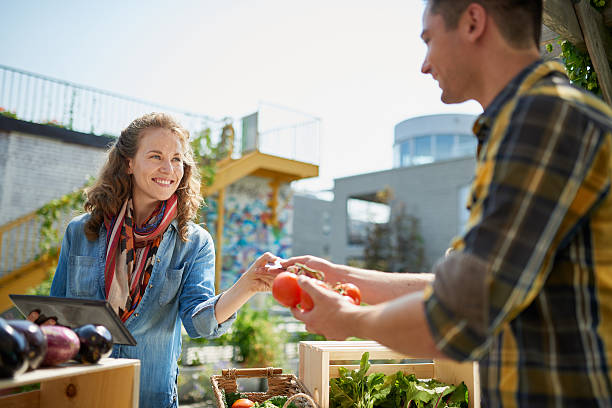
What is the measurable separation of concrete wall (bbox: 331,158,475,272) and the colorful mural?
11222 mm

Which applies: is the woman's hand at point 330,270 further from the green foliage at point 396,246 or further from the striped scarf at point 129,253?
the green foliage at point 396,246

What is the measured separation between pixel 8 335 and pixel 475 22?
49.4 inches

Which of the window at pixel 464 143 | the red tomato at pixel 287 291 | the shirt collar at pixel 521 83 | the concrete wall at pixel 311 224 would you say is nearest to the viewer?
the shirt collar at pixel 521 83

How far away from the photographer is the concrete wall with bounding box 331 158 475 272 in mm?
22688

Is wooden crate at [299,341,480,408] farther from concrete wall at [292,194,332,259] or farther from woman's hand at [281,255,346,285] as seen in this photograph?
concrete wall at [292,194,332,259]

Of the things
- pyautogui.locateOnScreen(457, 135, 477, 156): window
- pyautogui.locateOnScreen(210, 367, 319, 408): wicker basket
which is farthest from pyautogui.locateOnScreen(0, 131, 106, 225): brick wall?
pyautogui.locateOnScreen(457, 135, 477, 156): window

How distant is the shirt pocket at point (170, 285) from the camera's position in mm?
2311

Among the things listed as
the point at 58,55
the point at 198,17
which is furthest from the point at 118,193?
the point at 58,55

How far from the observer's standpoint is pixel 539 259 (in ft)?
2.94

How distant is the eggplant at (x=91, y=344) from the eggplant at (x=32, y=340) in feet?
0.55

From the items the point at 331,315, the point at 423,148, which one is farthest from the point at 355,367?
the point at 423,148

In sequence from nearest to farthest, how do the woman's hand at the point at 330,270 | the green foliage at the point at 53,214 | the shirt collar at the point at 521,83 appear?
the shirt collar at the point at 521,83 → the woman's hand at the point at 330,270 → the green foliage at the point at 53,214

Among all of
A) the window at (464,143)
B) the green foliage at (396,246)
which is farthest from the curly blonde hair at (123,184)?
the window at (464,143)

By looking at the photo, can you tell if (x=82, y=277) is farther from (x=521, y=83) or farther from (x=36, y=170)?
(x=36, y=170)
